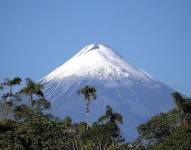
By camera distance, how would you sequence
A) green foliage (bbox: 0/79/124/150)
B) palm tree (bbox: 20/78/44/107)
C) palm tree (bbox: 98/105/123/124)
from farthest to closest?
palm tree (bbox: 98/105/123/124), palm tree (bbox: 20/78/44/107), green foliage (bbox: 0/79/124/150)

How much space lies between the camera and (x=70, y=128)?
76.1m

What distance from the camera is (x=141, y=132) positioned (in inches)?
3895

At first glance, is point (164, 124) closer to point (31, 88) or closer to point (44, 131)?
point (31, 88)

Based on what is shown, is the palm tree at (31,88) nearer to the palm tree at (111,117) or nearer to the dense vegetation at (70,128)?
the dense vegetation at (70,128)

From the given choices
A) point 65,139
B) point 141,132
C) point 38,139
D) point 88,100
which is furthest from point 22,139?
point 141,132

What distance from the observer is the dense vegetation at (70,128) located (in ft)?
191

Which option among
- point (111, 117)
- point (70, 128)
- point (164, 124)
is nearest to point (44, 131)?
point (70, 128)

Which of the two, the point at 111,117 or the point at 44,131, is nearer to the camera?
the point at 44,131

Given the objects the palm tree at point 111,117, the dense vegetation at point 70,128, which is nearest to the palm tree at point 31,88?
the dense vegetation at point 70,128

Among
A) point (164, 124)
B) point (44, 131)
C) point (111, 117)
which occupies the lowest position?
point (44, 131)

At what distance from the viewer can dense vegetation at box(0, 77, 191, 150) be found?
191ft

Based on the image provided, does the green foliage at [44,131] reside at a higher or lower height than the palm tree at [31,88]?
lower

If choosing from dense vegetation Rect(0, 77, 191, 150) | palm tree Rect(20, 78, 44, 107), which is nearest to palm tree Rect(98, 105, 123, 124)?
dense vegetation Rect(0, 77, 191, 150)

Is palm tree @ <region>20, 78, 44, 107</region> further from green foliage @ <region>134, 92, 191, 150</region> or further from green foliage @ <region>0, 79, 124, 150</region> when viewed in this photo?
green foliage @ <region>134, 92, 191, 150</region>
